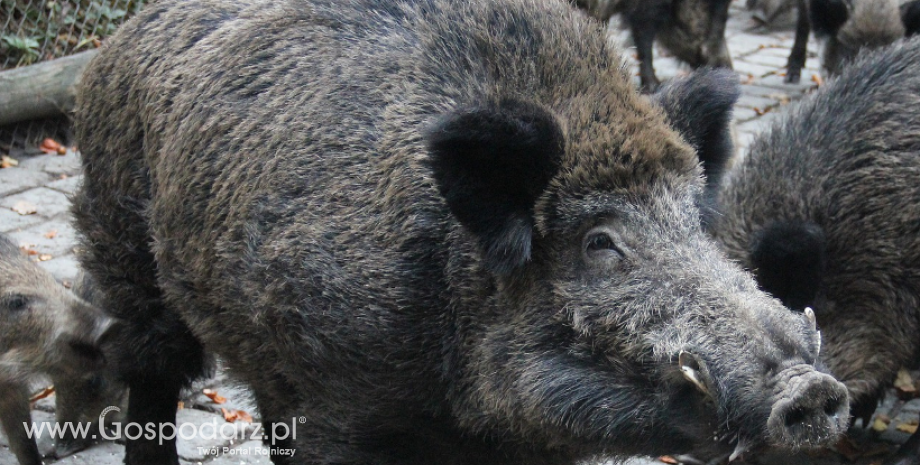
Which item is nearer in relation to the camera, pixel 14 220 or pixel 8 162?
pixel 14 220

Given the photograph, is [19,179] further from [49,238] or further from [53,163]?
[49,238]

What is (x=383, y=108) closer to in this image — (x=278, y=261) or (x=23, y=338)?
(x=278, y=261)

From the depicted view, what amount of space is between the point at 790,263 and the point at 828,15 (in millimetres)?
5359

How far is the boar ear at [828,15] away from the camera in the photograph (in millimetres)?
9297

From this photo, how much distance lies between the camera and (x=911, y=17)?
8.05 m

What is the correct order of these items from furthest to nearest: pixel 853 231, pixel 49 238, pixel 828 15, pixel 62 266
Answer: pixel 828 15 < pixel 49 238 < pixel 62 266 < pixel 853 231

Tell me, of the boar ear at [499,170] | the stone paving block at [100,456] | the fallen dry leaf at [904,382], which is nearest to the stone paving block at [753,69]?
the fallen dry leaf at [904,382]

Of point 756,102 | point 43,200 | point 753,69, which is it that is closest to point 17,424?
point 43,200

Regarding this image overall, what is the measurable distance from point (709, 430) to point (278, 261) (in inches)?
55.0

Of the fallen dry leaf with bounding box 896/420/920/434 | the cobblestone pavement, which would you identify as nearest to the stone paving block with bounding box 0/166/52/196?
the cobblestone pavement

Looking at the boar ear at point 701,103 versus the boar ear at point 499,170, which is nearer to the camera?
the boar ear at point 499,170

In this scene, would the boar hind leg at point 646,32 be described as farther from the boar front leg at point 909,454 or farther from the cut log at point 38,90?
the boar front leg at point 909,454

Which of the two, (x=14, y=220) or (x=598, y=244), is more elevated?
(x=598, y=244)

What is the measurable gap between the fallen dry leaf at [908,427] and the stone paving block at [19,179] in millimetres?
5908
